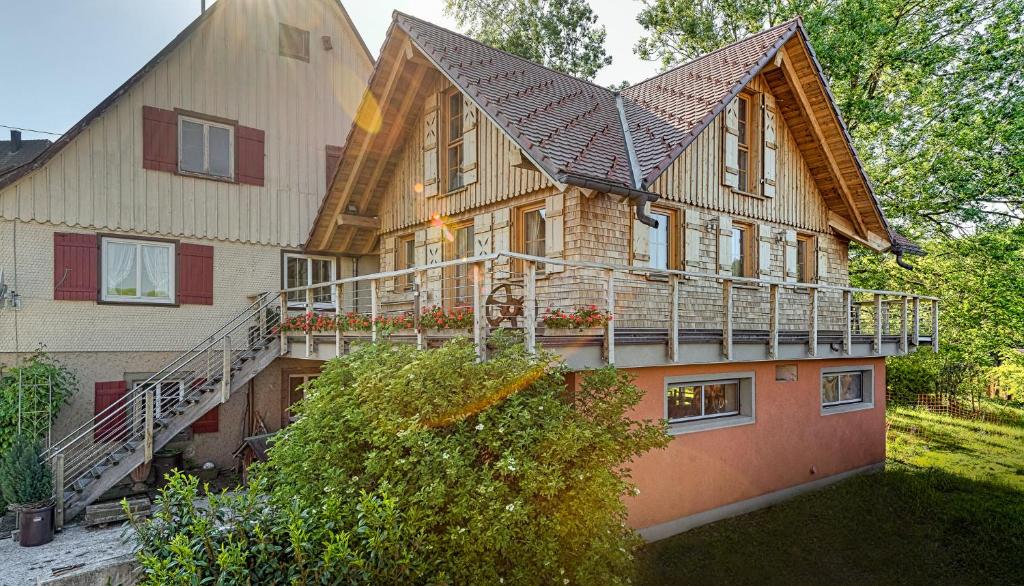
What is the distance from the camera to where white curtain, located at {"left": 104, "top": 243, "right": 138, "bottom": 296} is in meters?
11.7

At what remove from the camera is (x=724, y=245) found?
11.8 meters

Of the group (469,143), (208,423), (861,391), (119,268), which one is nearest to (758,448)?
(861,391)

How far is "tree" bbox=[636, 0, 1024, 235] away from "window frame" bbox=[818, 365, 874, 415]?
8581 mm

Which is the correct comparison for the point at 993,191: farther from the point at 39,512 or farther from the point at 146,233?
the point at 39,512

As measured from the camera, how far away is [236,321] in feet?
43.1

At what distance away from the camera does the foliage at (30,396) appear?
10188mm

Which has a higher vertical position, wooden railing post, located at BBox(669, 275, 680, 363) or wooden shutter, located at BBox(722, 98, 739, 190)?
wooden shutter, located at BBox(722, 98, 739, 190)

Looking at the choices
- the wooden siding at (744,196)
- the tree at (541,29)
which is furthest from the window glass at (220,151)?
the tree at (541,29)

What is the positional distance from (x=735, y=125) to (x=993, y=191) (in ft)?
36.6

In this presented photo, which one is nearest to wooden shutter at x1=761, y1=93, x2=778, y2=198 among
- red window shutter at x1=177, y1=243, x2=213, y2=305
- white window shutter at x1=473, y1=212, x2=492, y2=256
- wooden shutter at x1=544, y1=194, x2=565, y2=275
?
wooden shutter at x1=544, y1=194, x2=565, y2=275

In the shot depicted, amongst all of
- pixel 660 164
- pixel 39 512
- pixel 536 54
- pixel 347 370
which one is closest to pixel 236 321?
pixel 39 512

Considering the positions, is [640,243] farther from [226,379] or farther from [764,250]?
[226,379]

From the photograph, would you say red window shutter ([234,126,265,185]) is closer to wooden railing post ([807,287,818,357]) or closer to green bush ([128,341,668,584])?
green bush ([128,341,668,584])

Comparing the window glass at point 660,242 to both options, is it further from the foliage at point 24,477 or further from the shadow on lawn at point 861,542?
the foliage at point 24,477
